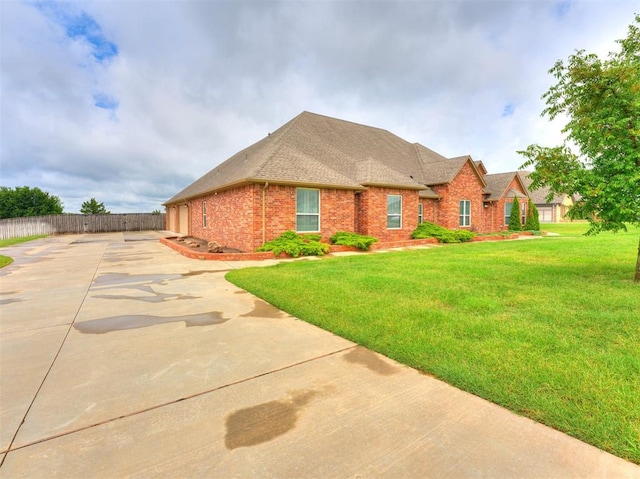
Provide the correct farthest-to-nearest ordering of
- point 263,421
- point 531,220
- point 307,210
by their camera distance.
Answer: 1. point 531,220
2. point 307,210
3. point 263,421

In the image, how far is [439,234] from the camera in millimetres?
17609

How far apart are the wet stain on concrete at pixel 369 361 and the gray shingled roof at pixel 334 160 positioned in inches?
378


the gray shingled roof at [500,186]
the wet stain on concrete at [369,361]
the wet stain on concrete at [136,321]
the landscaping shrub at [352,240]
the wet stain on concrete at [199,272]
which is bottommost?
the wet stain on concrete at [369,361]

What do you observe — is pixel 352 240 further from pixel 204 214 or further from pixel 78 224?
pixel 78 224

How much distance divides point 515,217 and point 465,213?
732 cm

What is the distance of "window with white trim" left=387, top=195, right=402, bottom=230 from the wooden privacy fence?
29831 mm

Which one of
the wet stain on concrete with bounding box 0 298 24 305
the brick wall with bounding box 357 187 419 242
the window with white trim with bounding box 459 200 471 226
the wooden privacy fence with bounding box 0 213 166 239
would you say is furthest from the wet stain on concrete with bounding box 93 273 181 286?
the wooden privacy fence with bounding box 0 213 166 239

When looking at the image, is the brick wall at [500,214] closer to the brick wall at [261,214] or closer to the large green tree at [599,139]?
the brick wall at [261,214]

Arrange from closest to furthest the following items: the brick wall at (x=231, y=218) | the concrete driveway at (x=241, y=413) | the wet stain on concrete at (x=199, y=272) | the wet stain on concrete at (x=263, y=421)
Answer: the concrete driveway at (x=241, y=413) < the wet stain on concrete at (x=263, y=421) < the wet stain on concrete at (x=199, y=272) < the brick wall at (x=231, y=218)

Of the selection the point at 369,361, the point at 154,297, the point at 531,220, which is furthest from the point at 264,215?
the point at 531,220

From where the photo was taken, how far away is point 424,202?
20094mm

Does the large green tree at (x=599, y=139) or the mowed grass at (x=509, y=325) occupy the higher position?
the large green tree at (x=599, y=139)

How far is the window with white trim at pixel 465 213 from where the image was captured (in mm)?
21094

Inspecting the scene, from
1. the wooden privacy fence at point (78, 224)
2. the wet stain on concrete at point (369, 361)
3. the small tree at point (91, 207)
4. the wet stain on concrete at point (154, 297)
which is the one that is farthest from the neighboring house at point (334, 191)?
the small tree at point (91, 207)
